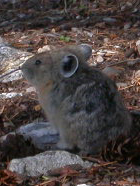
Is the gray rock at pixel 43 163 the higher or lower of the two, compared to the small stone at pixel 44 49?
lower

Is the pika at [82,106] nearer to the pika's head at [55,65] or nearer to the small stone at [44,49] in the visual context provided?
the pika's head at [55,65]

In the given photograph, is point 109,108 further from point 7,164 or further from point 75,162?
point 7,164

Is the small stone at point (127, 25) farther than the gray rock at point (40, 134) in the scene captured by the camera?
Yes

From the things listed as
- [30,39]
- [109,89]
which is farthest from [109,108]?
[30,39]

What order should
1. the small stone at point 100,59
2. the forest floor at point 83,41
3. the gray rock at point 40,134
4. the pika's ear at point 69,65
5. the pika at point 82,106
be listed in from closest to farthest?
the forest floor at point 83,41
the pika at point 82,106
the pika's ear at point 69,65
the gray rock at point 40,134
the small stone at point 100,59

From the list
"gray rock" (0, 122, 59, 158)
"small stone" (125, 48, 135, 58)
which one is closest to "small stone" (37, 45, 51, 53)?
"small stone" (125, 48, 135, 58)

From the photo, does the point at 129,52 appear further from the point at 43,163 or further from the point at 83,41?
the point at 43,163

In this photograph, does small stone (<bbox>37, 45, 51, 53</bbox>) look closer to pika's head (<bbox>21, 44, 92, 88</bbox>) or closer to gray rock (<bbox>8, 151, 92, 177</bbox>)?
pika's head (<bbox>21, 44, 92, 88</bbox>)

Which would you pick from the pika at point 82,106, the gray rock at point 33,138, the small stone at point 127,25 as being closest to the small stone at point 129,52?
the small stone at point 127,25

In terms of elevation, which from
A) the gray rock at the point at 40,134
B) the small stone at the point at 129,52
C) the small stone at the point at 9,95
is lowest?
the gray rock at the point at 40,134
